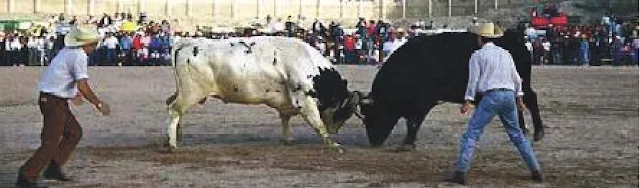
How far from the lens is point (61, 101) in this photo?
1169 cm

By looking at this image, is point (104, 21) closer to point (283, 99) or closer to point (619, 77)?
point (619, 77)

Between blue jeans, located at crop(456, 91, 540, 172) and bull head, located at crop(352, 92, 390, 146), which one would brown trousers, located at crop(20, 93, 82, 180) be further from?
bull head, located at crop(352, 92, 390, 146)

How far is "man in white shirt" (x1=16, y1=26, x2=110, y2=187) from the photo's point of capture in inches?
451

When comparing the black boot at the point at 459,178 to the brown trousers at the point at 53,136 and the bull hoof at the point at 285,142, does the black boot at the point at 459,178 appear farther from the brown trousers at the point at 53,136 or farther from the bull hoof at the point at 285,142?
the bull hoof at the point at 285,142

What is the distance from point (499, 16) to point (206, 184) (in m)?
48.2

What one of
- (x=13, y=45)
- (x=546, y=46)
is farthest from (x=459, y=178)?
(x=13, y=45)

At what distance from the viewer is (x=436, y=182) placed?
38.7 feet

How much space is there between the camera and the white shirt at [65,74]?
459 inches

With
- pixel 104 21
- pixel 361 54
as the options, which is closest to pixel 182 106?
pixel 361 54

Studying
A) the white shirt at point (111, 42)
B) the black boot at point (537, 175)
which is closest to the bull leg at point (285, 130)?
the black boot at point (537, 175)

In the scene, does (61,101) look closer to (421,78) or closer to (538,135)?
(421,78)

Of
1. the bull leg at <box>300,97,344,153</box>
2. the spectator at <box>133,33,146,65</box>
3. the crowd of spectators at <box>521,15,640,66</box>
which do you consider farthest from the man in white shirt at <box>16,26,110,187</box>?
the spectator at <box>133,33,146,65</box>

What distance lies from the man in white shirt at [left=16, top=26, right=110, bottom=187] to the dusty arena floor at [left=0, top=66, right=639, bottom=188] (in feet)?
1.33

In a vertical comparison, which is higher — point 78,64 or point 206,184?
point 78,64
